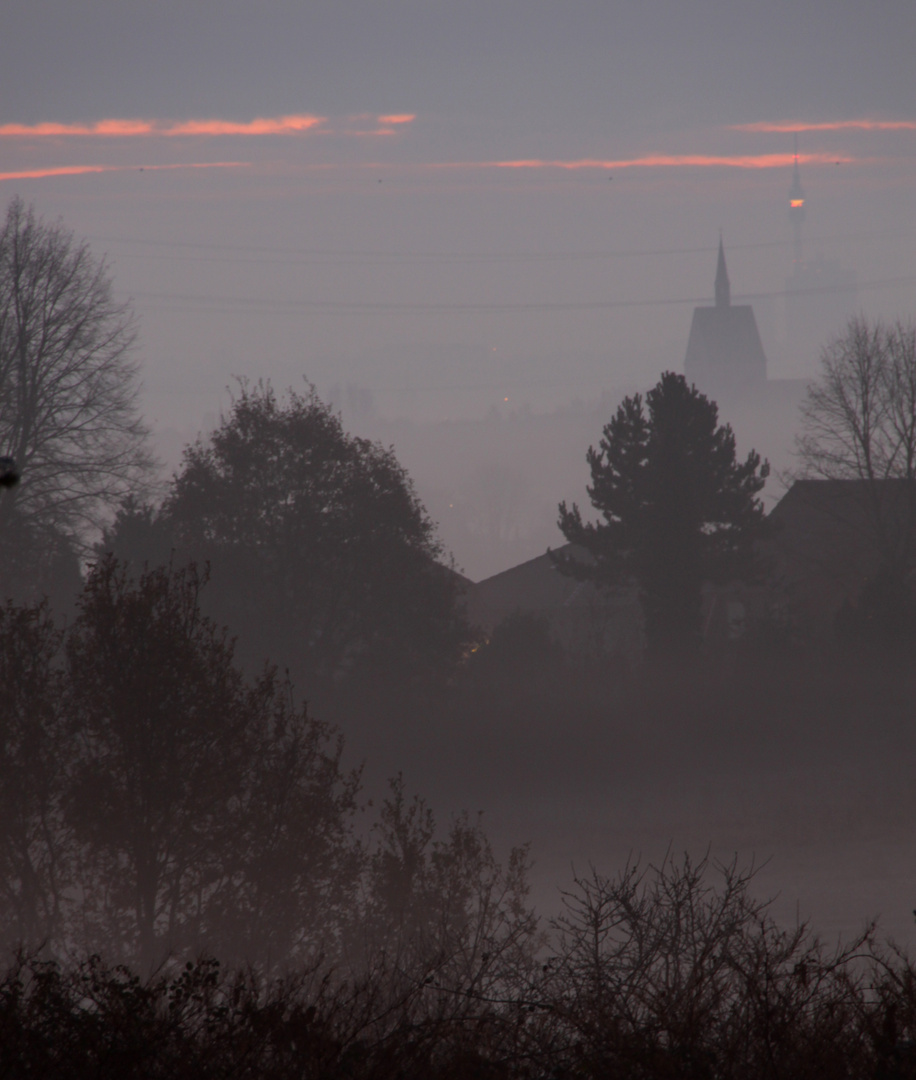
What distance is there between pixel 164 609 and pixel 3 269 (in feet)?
71.5

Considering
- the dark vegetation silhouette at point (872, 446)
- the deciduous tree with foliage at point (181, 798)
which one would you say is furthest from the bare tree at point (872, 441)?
the deciduous tree with foliage at point (181, 798)

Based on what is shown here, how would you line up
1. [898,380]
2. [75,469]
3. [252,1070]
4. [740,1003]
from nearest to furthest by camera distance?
1. [252,1070]
2. [740,1003]
3. [75,469]
4. [898,380]

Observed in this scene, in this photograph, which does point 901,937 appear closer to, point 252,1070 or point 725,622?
point 252,1070

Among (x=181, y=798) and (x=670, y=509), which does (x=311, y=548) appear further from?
(x=181, y=798)

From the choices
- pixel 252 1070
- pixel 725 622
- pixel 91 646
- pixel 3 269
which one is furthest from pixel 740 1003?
pixel 725 622

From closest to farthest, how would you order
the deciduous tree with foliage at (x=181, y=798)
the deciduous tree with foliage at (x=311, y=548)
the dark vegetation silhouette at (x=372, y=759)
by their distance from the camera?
1. the dark vegetation silhouette at (x=372, y=759)
2. the deciduous tree with foliage at (x=181, y=798)
3. the deciduous tree with foliage at (x=311, y=548)

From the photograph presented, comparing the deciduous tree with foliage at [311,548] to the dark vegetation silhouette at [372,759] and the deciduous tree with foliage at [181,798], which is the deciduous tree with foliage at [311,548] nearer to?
the dark vegetation silhouette at [372,759]

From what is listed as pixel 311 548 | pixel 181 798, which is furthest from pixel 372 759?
pixel 181 798

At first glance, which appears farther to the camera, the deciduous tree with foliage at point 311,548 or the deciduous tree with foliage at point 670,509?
the deciduous tree with foliage at point 670,509

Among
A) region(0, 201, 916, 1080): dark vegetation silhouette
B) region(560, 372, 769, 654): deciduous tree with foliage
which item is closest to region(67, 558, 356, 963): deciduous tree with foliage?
region(0, 201, 916, 1080): dark vegetation silhouette

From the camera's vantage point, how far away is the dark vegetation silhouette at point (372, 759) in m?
7.03

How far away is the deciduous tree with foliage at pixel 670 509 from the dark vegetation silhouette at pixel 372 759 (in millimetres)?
145

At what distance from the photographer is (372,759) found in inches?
1481

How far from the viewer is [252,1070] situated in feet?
21.7
